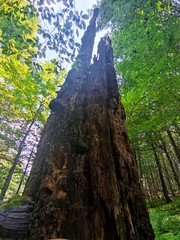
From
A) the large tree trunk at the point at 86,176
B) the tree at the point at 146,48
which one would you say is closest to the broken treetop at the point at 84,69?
the large tree trunk at the point at 86,176

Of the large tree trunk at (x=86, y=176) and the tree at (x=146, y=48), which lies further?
the tree at (x=146, y=48)

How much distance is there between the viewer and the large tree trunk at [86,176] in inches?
65.5

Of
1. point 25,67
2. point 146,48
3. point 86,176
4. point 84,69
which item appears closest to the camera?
point 86,176

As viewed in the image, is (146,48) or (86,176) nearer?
(86,176)

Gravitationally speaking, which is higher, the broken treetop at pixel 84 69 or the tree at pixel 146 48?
the tree at pixel 146 48

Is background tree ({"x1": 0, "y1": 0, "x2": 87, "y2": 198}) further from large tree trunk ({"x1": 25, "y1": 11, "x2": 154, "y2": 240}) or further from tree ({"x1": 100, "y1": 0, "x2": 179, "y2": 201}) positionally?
tree ({"x1": 100, "y1": 0, "x2": 179, "y2": 201})

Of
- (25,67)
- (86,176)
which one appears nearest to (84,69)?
(86,176)

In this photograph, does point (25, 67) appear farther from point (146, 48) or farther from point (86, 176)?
point (86, 176)

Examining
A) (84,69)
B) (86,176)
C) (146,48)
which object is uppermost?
(146,48)

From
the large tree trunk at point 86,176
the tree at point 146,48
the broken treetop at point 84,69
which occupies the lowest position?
the large tree trunk at point 86,176

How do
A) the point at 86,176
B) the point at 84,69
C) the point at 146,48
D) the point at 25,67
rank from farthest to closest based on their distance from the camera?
the point at 25,67 → the point at 146,48 → the point at 84,69 → the point at 86,176

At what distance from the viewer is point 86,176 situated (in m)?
1.97

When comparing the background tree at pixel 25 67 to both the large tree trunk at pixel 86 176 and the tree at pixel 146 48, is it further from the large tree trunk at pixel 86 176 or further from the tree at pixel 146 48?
the tree at pixel 146 48

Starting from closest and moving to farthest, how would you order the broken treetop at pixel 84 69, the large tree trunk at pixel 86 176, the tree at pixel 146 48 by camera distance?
the large tree trunk at pixel 86 176
the broken treetop at pixel 84 69
the tree at pixel 146 48
